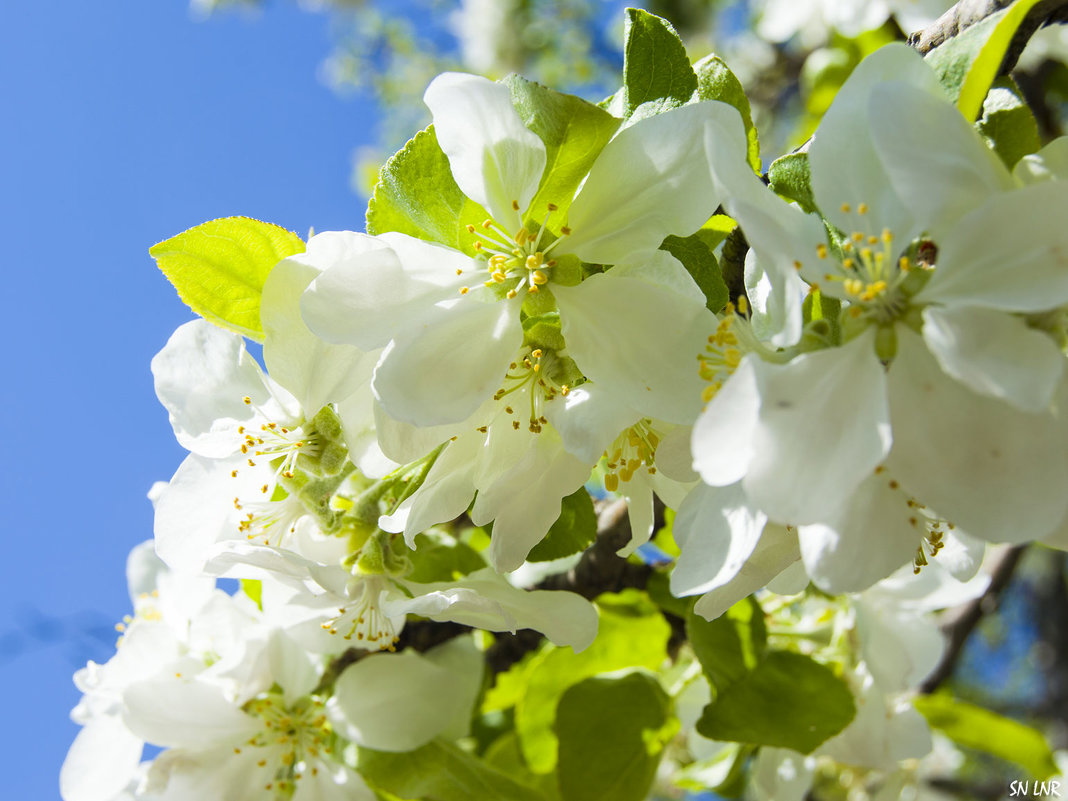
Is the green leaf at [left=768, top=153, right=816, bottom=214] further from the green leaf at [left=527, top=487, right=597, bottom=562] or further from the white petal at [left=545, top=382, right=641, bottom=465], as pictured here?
the green leaf at [left=527, top=487, right=597, bottom=562]

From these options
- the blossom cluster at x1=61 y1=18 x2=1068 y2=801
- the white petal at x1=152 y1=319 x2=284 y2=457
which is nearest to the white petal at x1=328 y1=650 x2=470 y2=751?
the blossom cluster at x1=61 y1=18 x2=1068 y2=801

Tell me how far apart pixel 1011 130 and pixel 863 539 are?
334 mm

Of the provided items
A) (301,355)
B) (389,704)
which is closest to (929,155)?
(301,355)

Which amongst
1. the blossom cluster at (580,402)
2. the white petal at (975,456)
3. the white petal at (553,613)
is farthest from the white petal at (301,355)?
the white petal at (975,456)

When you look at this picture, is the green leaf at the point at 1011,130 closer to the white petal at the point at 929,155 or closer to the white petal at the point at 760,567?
the white petal at the point at 929,155

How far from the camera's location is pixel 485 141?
726 mm

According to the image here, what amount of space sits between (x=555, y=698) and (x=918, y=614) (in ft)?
1.78

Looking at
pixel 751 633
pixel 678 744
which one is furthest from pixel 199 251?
pixel 678 744

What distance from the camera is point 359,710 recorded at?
3.73ft

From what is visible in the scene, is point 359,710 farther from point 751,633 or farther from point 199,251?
point 199,251

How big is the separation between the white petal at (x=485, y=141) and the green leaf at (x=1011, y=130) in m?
0.34

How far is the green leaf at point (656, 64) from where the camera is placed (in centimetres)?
75

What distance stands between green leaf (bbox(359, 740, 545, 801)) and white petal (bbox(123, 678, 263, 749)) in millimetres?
184

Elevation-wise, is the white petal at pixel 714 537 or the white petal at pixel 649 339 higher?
the white petal at pixel 649 339
